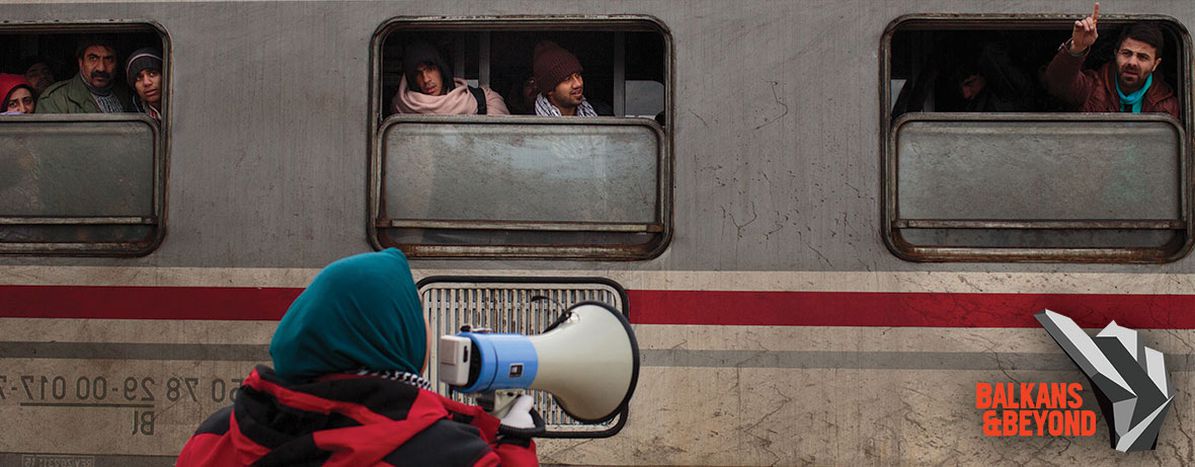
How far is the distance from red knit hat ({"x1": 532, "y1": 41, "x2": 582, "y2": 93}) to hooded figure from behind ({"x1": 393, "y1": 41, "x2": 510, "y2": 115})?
7.5 inches

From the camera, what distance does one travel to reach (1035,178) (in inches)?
152

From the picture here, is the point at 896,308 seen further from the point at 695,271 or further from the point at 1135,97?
the point at 1135,97

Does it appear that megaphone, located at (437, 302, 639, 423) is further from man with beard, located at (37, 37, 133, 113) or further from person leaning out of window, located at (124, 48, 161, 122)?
man with beard, located at (37, 37, 133, 113)

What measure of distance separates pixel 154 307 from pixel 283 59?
105 centimetres

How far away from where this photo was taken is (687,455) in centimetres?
383

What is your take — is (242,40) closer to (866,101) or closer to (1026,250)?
(866,101)

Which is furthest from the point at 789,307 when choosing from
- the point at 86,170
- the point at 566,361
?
the point at 86,170

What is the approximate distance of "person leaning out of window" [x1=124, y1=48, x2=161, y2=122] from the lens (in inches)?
162

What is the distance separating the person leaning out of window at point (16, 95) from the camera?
14.1 feet

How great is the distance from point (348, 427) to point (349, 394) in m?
0.06

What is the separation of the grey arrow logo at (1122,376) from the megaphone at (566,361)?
193 cm

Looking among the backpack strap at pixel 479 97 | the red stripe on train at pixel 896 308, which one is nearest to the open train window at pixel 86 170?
the backpack strap at pixel 479 97

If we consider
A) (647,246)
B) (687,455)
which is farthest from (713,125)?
(687,455)

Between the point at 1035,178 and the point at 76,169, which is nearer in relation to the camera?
the point at 1035,178
